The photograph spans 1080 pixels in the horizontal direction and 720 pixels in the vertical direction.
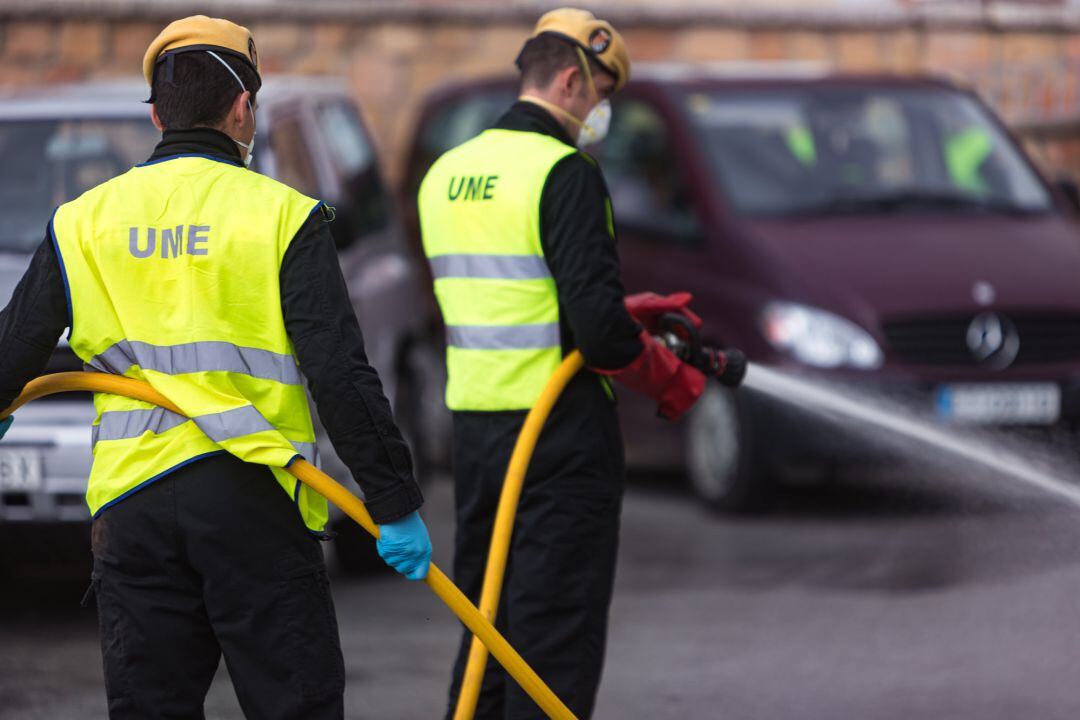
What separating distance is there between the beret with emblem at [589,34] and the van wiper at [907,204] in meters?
4.66

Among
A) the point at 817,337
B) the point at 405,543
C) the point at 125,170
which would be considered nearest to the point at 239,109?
the point at 405,543

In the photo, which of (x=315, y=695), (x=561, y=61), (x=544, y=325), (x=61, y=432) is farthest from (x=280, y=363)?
(x=61, y=432)

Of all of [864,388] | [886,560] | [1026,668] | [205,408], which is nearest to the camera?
[205,408]

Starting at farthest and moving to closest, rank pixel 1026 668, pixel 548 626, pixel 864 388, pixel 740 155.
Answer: pixel 740 155 → pixel 864 388 → pixel 1026 668 → pixel 548 626

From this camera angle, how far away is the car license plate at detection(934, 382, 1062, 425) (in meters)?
8.98

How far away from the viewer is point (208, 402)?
3.74 metres

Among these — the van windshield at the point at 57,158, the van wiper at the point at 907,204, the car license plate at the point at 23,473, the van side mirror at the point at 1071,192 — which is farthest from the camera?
the van side mirror at the point at 1071,192

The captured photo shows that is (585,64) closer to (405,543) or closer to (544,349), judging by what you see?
(544,349)

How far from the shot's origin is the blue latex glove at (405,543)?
3.82m

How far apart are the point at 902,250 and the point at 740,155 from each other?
100 cm

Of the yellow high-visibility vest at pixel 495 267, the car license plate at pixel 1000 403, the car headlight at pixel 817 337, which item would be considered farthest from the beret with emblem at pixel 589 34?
the car license plate at pixel 1000 403

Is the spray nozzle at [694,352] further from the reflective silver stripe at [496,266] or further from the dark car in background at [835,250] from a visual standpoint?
the dark car in background at [835,250]

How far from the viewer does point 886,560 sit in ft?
27.2

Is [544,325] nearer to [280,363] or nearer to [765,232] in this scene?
[280,363]
